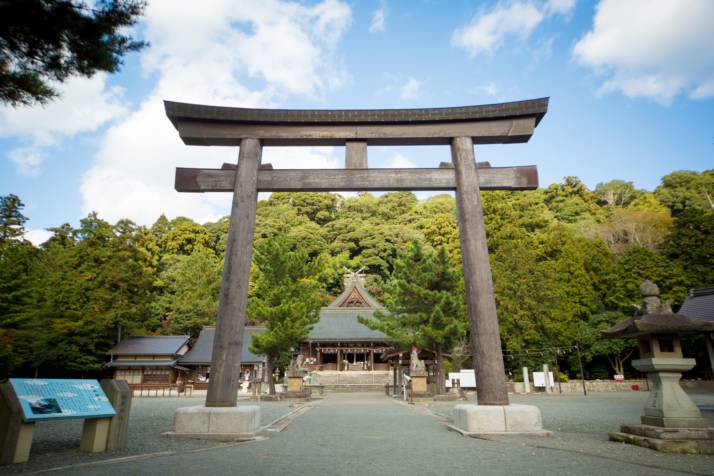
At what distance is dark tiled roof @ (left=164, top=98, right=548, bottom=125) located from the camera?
760 centimetres

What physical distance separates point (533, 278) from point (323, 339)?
51.5 ft

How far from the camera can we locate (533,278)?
23.4m

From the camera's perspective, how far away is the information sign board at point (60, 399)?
456cm

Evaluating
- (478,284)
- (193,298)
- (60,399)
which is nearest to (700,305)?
(478,284)

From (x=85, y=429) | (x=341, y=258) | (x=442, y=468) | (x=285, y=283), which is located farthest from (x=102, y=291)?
(x=442, y=468)

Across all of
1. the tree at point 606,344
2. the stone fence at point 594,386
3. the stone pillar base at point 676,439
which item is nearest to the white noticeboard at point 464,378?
the stone fence at point 594,386

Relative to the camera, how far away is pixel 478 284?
23.1ft

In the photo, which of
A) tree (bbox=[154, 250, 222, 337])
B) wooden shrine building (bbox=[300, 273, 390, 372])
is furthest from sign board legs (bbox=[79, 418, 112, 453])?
tree (bbox=[154, 250, 222, 337])

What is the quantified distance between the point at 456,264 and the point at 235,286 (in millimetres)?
26509

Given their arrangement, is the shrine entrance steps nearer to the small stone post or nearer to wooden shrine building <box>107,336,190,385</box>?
wooden shrine building <box>107,336,190,385</box>

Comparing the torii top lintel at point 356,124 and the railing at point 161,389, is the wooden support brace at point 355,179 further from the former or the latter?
the railing at point 161,389

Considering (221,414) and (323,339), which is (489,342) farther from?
(323,339)

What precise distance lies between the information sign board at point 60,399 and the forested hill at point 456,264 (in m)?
17.3

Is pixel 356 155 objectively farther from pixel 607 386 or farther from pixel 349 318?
pixel 349 318
